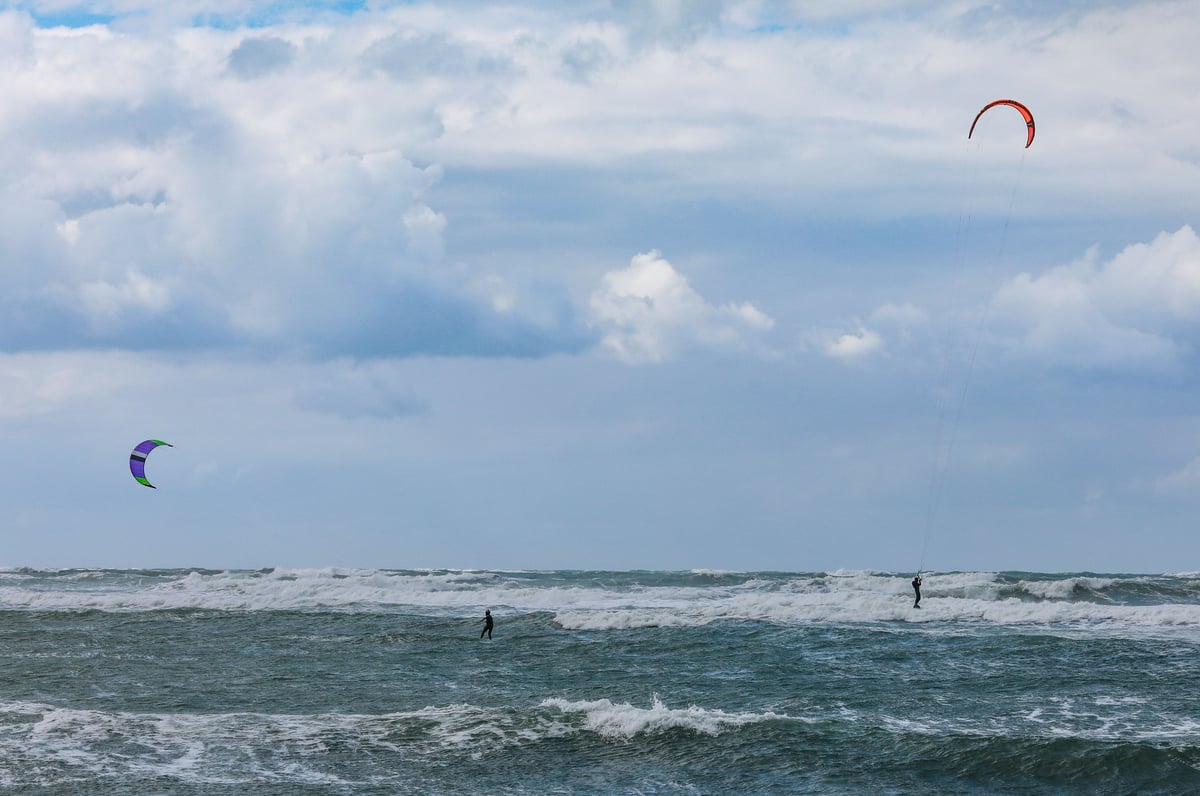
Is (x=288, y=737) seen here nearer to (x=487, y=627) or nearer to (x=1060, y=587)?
(x=487, y=627)

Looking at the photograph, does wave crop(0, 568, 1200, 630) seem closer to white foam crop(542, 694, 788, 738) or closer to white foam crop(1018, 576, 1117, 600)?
white foam crop(1018, 576, 1117, 600)

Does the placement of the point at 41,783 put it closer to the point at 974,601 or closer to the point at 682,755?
the point at 682,755

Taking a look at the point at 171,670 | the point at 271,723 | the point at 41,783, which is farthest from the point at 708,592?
the point at 41,783

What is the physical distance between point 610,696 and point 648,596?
21.4 meters

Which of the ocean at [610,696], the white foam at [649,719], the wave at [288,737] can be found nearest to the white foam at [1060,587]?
the ocean at [610,696]

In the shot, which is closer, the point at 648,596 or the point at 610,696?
the point at 610,696

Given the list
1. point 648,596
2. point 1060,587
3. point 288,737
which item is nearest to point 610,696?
point 288,737

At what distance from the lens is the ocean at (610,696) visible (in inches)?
639

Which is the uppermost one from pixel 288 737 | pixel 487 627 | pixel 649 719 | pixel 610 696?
pixel 487 627

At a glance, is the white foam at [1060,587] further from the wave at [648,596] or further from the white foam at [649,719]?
the white foam at [649,719]

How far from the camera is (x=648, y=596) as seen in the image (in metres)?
43.1

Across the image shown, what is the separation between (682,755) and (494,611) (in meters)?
20.7

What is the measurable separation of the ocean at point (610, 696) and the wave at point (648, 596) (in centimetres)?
26

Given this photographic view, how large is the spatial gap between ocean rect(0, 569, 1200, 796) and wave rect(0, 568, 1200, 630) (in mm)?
262
